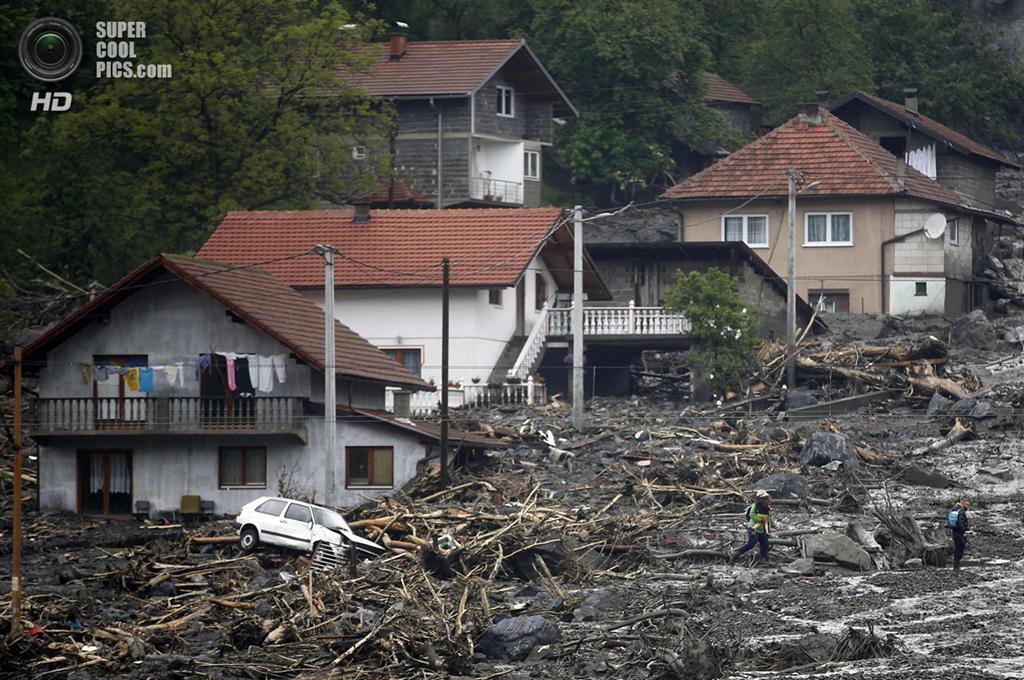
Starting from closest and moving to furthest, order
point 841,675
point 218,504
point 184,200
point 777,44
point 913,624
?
point 841,675
point 913,624
point 218,504
point 184,200
point 777,44

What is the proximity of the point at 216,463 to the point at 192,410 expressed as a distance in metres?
1.43

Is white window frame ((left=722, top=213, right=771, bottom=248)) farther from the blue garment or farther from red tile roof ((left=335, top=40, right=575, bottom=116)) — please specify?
the blue garment

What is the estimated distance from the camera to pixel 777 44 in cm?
9281

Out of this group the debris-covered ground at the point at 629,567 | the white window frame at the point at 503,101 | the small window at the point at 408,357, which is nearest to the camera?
the debris-covered ground at the point at 629,567

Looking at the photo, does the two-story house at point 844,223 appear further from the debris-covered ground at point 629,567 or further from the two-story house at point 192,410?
the two-story house at point 192,410

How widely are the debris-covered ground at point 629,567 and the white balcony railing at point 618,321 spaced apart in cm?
521

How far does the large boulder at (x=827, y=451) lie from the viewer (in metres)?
51.5

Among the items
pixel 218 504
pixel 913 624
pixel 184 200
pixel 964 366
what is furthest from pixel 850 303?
pixel 913 624

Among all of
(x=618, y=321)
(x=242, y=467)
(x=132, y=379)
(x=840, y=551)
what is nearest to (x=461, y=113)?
(x=618, y=321)

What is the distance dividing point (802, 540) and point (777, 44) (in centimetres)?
5310

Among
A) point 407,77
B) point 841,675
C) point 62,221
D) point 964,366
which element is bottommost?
point 841,675

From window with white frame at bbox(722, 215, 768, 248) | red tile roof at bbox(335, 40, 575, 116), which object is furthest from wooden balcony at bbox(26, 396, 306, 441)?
red tile roof at bbox(335, 40, 575, 116)

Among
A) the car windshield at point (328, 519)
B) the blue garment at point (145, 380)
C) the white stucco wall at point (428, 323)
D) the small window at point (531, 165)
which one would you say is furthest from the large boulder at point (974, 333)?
the car windshield at point (328, 519)

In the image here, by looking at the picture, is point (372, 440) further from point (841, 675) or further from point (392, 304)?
point (841, 675)
